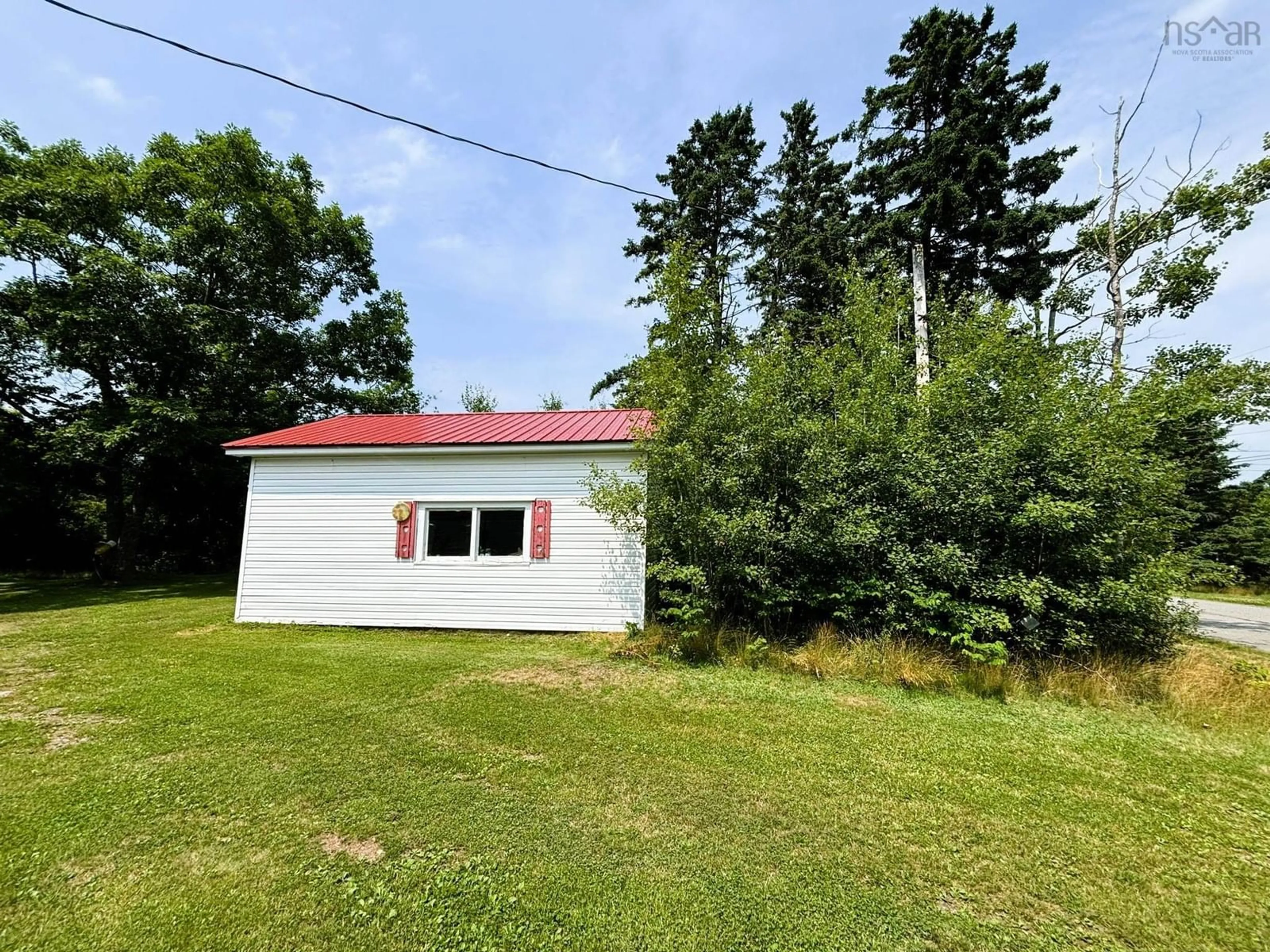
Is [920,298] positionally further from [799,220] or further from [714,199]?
[714,199]

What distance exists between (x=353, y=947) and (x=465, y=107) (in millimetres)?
8399

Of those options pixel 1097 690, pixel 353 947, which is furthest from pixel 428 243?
pixel 1097 690

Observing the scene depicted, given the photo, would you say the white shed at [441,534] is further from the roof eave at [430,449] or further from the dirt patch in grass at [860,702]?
the dirt patch in grass at [860,702]

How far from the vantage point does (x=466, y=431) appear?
9609 millimetres

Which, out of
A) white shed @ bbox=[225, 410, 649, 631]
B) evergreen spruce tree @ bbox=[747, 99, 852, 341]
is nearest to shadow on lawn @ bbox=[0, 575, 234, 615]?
white shed @ bbox=[225, 410, 649, 631]

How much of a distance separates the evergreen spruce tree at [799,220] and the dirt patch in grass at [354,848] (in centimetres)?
1563

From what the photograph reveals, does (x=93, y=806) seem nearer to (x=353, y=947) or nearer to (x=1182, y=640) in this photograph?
(x=353, y=947)

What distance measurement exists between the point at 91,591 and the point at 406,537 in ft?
35.5

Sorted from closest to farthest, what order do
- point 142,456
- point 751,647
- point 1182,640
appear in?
1. point 751,647
2. point 1182,640
3. point 142,456

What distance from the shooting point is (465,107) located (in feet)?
22.2

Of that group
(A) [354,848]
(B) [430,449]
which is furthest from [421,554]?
(A) [354,848]

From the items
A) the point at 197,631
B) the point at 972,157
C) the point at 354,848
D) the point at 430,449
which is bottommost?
the point at 354,848

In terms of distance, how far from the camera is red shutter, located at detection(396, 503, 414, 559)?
8.83m

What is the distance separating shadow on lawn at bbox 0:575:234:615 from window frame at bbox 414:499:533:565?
7.35m
